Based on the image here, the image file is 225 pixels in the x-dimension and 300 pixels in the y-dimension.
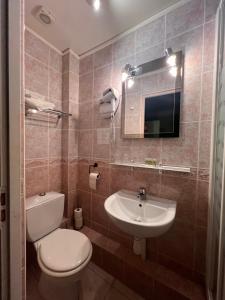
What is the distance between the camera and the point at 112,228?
1.69m

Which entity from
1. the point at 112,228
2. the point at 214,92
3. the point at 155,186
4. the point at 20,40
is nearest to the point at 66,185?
the point at 112,228

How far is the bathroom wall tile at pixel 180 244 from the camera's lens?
1226 millimetres

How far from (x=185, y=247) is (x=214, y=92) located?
4.14 feet

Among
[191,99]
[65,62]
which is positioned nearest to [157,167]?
[191,99]

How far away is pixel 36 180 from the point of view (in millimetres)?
1648

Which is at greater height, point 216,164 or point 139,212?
point 216,164

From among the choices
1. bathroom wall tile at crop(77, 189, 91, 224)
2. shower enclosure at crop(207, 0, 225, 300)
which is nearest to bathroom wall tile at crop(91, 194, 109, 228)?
bathroom wall tile at crop(77, 189, 91, 224)

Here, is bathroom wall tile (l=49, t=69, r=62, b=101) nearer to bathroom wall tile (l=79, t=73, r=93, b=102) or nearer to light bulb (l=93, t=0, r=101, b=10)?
bathroom wall tile (l=79, t=73, r=93, b=102)

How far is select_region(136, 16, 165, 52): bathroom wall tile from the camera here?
1.33 m

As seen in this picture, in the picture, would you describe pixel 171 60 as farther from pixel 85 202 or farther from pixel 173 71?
pixel 85 202

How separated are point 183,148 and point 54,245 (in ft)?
4.59

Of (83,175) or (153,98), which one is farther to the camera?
(83,175)

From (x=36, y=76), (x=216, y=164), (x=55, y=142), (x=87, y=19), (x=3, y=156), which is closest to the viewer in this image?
(x=3, y=156)

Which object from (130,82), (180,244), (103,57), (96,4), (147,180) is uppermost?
(96,4)
